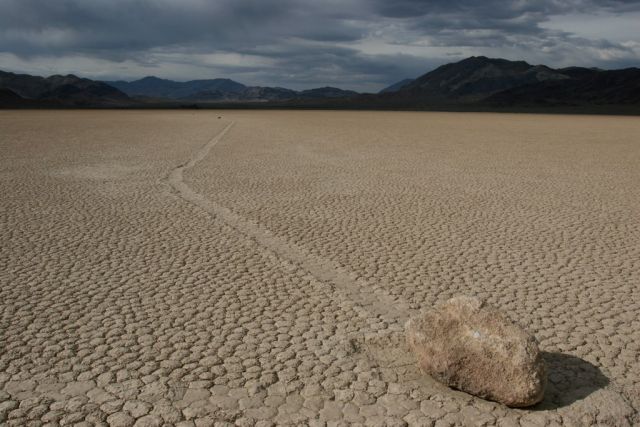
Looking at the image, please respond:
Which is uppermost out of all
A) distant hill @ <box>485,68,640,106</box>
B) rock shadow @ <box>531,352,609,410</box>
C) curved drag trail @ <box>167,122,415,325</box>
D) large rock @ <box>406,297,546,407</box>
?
distant hill @ <box>485,68,640,106</box>

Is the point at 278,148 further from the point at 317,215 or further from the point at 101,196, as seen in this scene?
the point at 317,215

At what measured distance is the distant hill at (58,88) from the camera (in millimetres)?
118250

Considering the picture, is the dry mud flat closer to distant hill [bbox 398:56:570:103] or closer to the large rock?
the large rock

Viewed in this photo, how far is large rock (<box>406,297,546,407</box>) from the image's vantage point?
3.12 meters

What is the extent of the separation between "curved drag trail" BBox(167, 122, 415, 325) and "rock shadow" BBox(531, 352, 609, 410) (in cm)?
110

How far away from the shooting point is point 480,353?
3.19 metres

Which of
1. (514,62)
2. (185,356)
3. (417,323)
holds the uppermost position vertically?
(514,62)

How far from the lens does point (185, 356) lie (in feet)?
12.4

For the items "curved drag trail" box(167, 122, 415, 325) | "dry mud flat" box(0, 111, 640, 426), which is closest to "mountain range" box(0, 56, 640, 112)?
"dry mud flat" box(0, 111, 640, 426)

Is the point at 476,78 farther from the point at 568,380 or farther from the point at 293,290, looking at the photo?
the point at 568,380

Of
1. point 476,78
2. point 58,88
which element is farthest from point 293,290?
point 58,88

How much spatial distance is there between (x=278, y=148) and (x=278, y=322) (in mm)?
12786

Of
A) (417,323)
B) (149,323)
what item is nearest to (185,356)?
(149,323)

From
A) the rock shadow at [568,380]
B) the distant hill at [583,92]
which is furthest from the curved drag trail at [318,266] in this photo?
the distant hill at [583,92]
